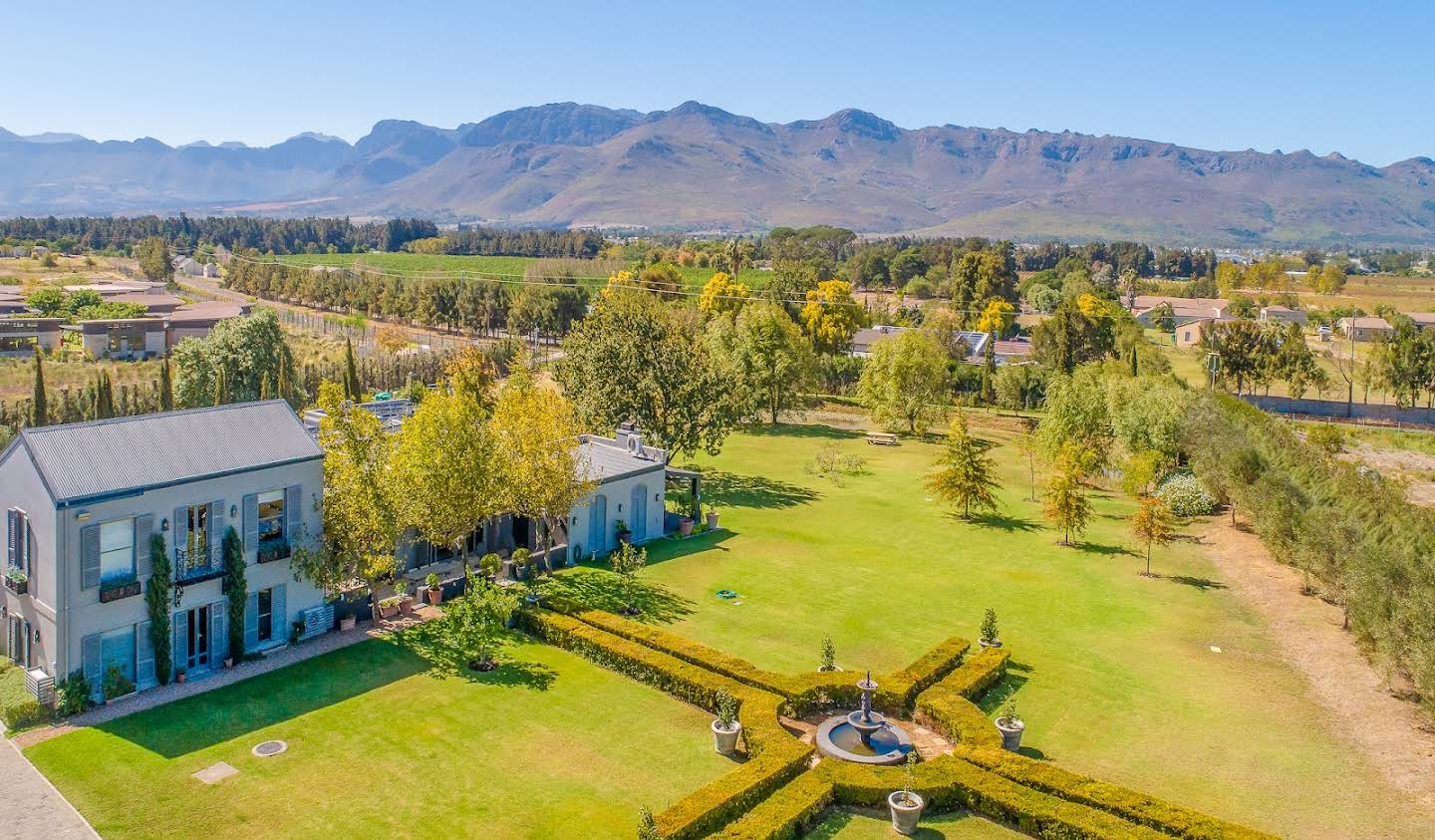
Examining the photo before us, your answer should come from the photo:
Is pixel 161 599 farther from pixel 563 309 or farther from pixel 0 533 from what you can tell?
pixel 563 309

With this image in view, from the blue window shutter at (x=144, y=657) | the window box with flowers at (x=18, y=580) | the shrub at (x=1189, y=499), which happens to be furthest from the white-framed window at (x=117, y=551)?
the shrub at (x=1189, y=499)

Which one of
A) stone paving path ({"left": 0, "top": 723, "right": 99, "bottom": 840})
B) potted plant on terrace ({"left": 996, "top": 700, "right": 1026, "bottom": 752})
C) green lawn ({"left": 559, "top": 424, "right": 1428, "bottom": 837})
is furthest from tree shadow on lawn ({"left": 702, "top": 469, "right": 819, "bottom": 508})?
stone paving path ({"left": 0, "top": 723, "right": 99, "bottom": 840})

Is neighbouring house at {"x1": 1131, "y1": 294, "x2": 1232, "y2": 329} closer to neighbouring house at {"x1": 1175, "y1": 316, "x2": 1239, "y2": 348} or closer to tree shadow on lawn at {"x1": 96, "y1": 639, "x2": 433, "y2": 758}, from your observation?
neighbouring house at {"x1": 1175, "y1": 316, "x2": 1239, "y2": 348}

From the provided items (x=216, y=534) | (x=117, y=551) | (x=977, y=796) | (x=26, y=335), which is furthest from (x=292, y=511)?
(x=26, y=335)

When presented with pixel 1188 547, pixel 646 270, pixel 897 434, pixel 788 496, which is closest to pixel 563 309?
pixel 646 270

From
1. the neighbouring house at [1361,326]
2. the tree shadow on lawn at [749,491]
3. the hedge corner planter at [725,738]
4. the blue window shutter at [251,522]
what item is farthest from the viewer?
the neighbouring house at [1361,326]

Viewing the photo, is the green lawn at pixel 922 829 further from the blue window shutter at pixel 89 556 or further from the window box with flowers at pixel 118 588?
the blue window shutter at pixel 89 556

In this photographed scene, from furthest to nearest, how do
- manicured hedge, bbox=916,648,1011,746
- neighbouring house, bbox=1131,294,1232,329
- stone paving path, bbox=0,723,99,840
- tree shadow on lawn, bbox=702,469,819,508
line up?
neighbouring house, bbox=1131,294,1232,329 < tree shadow on lawn, bbox=702,469,819,508 < manicured hedge, bbox=916,648,1011,746 < stone paving path, bbox=0,723,99,840
